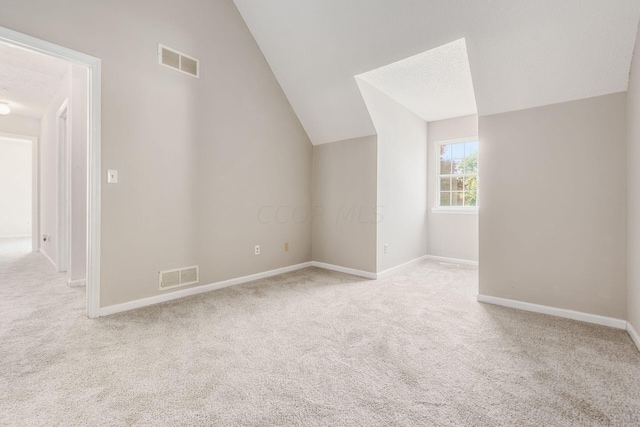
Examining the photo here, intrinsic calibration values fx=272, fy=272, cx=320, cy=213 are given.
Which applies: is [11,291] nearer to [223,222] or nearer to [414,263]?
[223,222]

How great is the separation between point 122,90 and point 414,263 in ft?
14.5

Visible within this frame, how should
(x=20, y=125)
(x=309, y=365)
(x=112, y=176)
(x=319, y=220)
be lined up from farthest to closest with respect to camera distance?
1. (x=20, y=125)
2. (x=319, y=220)
3. (x=112, y=176)
4. (x=309, y=365)

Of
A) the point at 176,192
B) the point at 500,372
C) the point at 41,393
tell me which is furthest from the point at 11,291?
→ the point at 500,372

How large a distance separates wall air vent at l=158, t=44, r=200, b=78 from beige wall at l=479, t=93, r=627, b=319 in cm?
308

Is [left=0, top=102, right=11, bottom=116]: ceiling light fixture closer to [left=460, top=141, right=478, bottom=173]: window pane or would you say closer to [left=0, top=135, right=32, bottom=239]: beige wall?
[left=0, top=135, right=32, bottom=239]: beige wall

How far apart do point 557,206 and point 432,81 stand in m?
1.97

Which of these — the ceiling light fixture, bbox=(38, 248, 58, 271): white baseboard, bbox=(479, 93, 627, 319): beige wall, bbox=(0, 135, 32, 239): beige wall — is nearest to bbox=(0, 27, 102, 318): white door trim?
bbox=(38, 248, 58, 271): white baseboard

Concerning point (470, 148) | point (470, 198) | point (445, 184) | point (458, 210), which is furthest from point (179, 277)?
point (470, 148)

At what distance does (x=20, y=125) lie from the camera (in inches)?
202

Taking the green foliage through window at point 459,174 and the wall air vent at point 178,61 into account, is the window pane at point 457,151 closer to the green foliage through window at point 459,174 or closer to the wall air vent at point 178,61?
the green foliage through window at point 459,174

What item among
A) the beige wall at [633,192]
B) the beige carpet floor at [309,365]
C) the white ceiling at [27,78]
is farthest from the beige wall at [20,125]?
the beige wall at [633,192]

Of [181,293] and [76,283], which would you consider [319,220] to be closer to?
[181,293]

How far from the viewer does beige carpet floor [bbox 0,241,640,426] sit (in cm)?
128

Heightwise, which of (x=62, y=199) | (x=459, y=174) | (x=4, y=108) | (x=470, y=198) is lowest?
(x=62, y=199)
